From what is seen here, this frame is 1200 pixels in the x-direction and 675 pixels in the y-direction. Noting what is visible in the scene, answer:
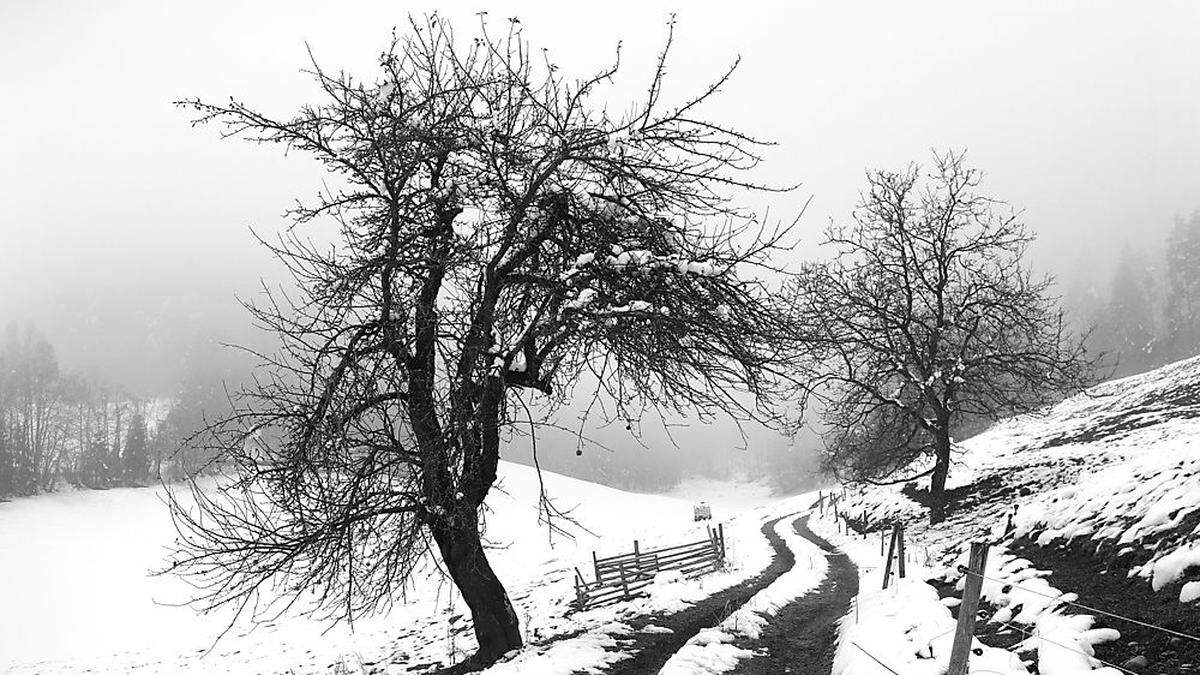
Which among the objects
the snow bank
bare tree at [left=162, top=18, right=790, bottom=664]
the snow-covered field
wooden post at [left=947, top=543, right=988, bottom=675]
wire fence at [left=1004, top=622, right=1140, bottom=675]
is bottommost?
the snow-covered field

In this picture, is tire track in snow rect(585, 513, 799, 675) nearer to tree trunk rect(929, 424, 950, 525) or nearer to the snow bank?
the snow bank

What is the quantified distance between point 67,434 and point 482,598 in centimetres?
8470

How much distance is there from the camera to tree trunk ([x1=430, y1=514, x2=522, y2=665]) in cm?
846

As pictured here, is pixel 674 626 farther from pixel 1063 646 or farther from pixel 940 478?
pixel 940 478

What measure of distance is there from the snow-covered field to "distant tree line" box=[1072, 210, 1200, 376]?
45.2 meters

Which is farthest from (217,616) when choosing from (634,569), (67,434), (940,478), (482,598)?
(67,434)

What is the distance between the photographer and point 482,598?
8.67 metres

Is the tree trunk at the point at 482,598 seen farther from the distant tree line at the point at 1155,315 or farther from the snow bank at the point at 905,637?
the distant tree line at the point at 1155,315

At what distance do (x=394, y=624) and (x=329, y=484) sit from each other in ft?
50.8

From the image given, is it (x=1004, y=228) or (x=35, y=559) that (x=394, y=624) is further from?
(x=35, y=559)

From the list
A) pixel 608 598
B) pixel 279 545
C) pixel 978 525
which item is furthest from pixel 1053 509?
pixel 279 545

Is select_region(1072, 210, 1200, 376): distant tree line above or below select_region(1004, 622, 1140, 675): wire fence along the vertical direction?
above

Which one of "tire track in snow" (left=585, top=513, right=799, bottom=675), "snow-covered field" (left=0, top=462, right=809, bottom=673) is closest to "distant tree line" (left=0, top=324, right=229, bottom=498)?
"snow-covered field" (left=0, top=462, right=809, bottom=673)

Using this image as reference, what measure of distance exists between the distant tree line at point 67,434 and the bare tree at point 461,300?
57691 mm
